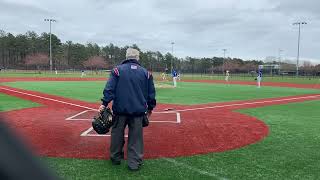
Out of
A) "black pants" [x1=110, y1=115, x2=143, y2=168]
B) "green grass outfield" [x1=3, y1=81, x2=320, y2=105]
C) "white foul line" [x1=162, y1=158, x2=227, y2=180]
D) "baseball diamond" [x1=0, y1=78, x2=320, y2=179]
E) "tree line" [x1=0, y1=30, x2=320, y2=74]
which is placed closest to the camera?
"white foul line" [x1=162, y1=158, x2=227, y2=180]

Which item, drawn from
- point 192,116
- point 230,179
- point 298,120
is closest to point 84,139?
point 230,179

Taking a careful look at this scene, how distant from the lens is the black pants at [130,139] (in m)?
6.56

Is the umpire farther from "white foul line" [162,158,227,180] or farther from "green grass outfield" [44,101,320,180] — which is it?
"white foul line" [162,158,227,180]

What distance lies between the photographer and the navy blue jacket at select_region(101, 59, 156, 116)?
659 centimetres

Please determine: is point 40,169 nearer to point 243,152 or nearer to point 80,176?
point 80,176

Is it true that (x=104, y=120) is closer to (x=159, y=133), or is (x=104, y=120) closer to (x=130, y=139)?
(x=130, y=139)

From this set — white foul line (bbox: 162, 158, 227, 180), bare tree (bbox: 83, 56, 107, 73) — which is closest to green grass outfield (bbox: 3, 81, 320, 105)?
white foul line (bbox: 162, 158, 227, 180)

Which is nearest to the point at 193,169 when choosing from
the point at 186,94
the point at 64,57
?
the point at 186,94

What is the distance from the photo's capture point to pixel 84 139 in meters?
9.01

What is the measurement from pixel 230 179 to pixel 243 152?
6.59 ft

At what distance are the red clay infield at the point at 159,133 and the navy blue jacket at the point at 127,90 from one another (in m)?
1.23

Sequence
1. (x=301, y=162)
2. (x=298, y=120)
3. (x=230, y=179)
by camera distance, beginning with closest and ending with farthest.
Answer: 1. (x=230, y=179)
2. (x=301, y=162)
3. (x=298, y=120)

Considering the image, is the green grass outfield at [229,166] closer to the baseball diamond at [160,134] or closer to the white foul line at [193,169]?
the white foul line at [193,169]

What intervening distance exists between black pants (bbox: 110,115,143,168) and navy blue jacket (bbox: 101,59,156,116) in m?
0.15
